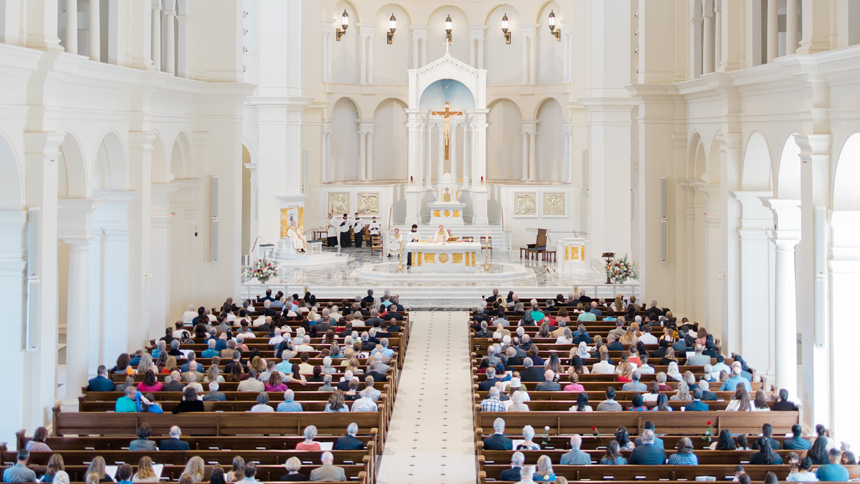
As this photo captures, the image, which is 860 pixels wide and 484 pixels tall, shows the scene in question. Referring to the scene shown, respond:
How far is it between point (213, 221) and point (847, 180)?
14229mm

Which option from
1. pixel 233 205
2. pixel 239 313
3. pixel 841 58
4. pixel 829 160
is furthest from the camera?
pixel 233 205

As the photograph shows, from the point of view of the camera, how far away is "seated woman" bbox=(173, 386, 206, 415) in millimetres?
13680

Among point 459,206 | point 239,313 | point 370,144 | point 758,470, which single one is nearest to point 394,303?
point 239,313

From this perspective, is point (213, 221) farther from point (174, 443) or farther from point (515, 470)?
point (515, 470)

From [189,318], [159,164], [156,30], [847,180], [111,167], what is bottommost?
[189,318]

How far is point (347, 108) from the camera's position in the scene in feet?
137

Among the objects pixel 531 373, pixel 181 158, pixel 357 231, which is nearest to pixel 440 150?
pixel 357 231

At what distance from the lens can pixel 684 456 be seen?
37.3ft

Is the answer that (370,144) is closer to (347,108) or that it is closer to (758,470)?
(347,108)

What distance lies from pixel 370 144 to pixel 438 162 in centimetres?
356

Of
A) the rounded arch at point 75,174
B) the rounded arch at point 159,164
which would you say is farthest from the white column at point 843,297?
the rounded arch at point 159,164

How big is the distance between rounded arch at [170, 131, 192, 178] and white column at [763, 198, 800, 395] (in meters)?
12.4

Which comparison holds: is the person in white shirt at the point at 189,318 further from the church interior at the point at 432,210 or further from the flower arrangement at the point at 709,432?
the flower arrangement at the point at 709,432

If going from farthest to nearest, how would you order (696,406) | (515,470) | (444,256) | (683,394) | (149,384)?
1. (444,256)
2. (149,384)
3. (683,394)
4. (696,406)
5. (515,470)
